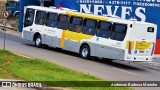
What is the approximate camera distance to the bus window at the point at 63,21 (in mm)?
27828

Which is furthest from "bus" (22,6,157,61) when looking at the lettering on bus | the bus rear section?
the lettering on bus

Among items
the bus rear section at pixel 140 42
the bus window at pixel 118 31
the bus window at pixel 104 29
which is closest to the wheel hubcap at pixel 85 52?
the bus window at pixel 104 29

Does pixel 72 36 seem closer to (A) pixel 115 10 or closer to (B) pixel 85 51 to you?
(B) pixel 85 51

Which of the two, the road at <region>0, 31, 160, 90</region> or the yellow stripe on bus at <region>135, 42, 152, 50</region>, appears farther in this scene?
the yellow stripe on bus at <region>135, 42, 152, 50</region>

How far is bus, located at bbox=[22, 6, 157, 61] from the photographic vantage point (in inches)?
930

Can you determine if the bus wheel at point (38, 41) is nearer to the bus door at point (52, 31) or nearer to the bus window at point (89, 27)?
the bus door at point (52, 31)

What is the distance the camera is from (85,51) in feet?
85.9

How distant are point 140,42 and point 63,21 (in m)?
6.20

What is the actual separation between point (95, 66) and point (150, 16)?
31.9ft

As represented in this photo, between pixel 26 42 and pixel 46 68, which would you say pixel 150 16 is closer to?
pixel 26 42

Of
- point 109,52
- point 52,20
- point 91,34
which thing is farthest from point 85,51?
point 52,20

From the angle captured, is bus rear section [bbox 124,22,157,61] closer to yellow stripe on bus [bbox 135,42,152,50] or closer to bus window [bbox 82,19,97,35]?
yellow stripe on bus [bbox 135,42,152,50]

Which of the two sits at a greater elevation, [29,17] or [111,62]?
[29,17]

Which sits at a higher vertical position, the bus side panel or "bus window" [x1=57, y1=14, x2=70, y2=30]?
"bus window" [x1=57, y1=14, x2=70, y2=30]
